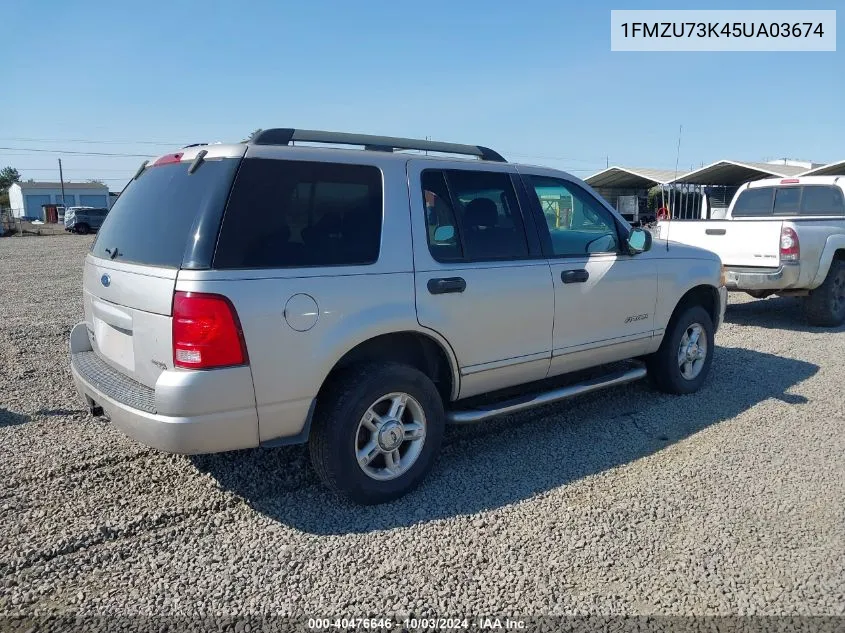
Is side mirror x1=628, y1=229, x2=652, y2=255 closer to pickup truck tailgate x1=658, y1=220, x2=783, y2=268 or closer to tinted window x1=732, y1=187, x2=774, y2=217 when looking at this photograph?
pickup truck tailgate x1=658, y1=220, x2=783, y2=268

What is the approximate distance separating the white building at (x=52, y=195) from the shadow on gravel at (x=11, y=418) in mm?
85892

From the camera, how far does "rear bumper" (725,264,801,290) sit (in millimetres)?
8109

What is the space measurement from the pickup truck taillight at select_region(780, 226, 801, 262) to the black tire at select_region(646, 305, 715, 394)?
3.26 meters

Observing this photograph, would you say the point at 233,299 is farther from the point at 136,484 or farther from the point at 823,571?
the point at 823,571

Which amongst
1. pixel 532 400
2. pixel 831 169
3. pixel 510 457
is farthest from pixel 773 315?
pixel 831 169

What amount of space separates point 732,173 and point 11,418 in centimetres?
3548

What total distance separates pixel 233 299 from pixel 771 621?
8.76 ft

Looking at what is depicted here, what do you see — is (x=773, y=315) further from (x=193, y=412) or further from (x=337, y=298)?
(x=193, y=412)

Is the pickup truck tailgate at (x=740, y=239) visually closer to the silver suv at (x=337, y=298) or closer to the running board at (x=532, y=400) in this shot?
the running board at (x=532, y=400)

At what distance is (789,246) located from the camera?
809cm

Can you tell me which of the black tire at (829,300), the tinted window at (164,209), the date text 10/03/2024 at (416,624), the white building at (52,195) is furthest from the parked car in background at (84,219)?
the white building at (52,195)

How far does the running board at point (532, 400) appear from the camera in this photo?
13.0ft

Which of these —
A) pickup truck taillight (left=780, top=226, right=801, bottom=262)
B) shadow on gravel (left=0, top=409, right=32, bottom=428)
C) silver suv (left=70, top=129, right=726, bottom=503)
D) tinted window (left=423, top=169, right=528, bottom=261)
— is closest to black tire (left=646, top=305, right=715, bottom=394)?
silver suv (left=70, top=129, right=726, bottom=503)

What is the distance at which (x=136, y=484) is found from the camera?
12.5ft
